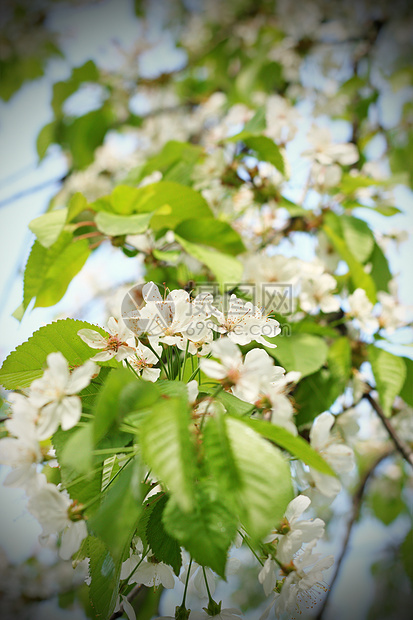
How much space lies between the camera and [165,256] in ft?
3.15

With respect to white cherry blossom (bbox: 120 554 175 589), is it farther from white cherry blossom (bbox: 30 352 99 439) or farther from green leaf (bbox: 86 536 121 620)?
white cherry blossom (bbox: 30 352 99 439)

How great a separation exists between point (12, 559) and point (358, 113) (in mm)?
3452

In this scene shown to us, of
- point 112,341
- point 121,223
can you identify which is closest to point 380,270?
point 121,223

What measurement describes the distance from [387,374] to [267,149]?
2.08ft

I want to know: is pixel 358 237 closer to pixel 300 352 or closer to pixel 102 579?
pixel 300 352

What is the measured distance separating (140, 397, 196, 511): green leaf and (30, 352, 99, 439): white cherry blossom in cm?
11

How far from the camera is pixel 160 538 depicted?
526 mm

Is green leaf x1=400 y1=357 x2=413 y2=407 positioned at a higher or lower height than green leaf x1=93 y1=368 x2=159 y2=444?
lower

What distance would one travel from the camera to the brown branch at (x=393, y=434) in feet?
3.18

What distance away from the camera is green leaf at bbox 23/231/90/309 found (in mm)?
791

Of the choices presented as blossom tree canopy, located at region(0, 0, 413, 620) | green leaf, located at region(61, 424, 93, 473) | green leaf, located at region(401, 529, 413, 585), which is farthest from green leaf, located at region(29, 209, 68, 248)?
green leaf, located at region(401, 529, 413, 585)

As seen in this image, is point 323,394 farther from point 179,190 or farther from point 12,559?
point 12,559

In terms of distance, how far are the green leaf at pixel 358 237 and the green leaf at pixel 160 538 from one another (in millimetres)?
819

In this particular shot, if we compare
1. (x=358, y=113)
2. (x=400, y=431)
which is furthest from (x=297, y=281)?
(x=358, y=113)
